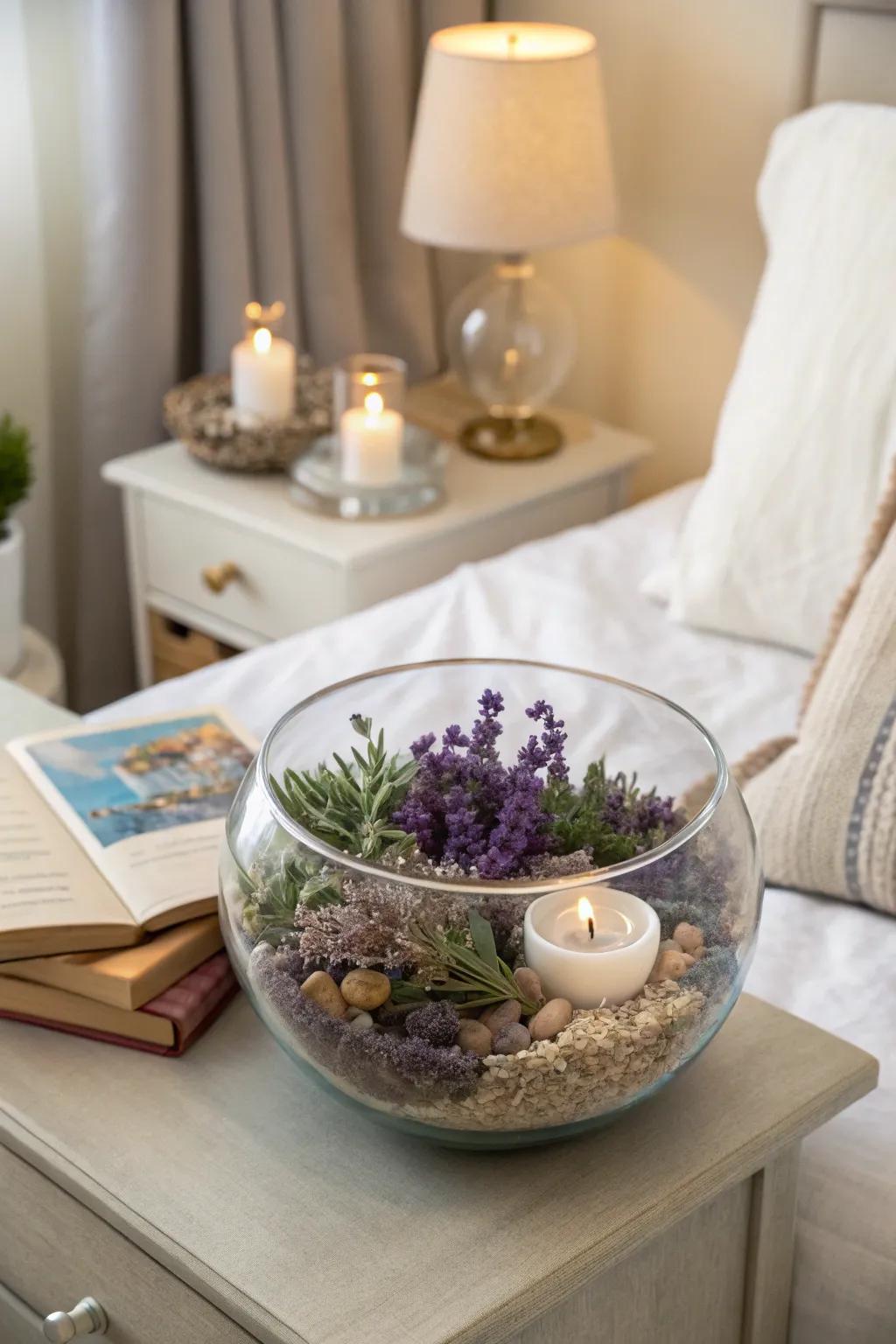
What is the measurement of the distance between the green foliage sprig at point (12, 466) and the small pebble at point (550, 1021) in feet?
4.13

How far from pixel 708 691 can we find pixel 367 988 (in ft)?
2.35

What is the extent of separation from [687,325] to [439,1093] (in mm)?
1538

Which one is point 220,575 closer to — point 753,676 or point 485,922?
point 753,676

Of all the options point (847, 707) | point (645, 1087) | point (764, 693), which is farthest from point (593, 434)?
point (645, 1087)

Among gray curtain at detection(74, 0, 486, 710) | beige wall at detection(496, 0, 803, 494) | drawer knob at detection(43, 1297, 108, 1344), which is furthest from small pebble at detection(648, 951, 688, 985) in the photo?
gray curtain at detection(74, 0, 486, 710)

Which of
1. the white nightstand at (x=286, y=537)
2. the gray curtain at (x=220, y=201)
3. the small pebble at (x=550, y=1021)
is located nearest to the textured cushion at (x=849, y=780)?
the small pebble at (x=550, y=1021)

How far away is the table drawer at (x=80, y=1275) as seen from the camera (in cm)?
70

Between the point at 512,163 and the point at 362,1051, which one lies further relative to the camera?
the point at 512,163

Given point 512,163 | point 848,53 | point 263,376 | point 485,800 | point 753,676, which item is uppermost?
point 848,53

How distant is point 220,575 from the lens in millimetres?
1816

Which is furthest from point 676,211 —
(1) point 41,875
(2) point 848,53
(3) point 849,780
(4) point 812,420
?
(1) point 41,875

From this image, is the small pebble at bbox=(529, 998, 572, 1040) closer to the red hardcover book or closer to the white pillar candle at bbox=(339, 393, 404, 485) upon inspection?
the red hardcover book

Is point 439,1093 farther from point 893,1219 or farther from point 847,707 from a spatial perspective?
point 847,707

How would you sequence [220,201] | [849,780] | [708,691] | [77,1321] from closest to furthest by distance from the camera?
[77,1321], [849,780], [708,691], [220,201]
